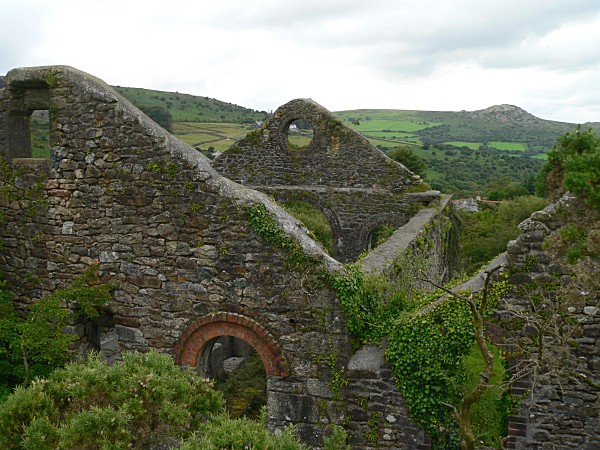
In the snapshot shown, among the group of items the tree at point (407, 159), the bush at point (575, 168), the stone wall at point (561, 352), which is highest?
the tree at point (407, 159)

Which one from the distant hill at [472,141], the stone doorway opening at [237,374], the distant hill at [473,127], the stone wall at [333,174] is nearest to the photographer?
the stone doorway opening at [237,374]

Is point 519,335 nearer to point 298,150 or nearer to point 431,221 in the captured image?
point 431,221

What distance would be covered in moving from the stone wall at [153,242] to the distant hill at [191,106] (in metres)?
71.1

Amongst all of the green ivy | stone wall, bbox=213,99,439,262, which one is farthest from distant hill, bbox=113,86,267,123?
the green ivy

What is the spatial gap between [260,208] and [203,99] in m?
102

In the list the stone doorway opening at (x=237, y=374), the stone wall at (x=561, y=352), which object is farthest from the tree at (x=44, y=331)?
the stone wall at (x=561, y=352)

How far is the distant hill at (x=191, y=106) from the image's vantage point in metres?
84.0

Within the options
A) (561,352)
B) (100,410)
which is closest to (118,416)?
(100,410)

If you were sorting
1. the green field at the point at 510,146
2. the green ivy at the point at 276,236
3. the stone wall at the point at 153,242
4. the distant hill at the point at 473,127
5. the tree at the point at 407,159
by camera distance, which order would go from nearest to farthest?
the green ivy at the point at 276,236
the stone wall at the point at 153,242
the tree at the point at 407,159
the green field at the point at 510,146
the distant hill at the point at 473,127

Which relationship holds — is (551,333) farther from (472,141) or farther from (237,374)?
→ (472,141)

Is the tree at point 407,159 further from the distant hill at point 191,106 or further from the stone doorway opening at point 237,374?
the distant hill at point 191,106

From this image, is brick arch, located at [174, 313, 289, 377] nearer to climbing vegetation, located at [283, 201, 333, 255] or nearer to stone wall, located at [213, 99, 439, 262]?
stone wall, located at [213, 99, 439, 262]

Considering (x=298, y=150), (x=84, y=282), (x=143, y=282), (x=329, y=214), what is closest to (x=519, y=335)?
(x=143, y=282)

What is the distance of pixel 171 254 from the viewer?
7617 mm
